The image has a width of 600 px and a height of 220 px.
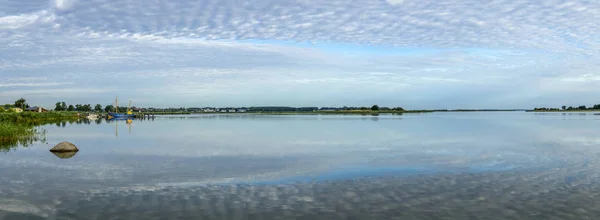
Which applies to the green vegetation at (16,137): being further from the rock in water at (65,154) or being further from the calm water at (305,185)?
the calm water at (305,185)

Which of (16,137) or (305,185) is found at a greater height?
(16,137)

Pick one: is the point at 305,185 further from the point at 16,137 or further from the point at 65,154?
the point at 16,137

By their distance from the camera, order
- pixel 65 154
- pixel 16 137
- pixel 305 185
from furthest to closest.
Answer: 1. pixel 16 137
2. pixel 65 154
3. pixel 305 185

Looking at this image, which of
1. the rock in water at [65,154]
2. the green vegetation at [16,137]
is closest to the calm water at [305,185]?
the rock in water at [65,154]

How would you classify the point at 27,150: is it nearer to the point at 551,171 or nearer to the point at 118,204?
the point at 118,204

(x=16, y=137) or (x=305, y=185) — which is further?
(x=16, y=137)

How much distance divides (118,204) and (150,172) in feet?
18.2

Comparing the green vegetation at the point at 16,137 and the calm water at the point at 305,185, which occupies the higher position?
the green vegetation at the point at 16,137

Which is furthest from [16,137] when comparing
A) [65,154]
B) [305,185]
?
[305,185]

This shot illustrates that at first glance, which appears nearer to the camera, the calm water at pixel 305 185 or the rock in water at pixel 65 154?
the calm water at pixel 305 185

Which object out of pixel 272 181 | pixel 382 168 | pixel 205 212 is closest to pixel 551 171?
pixel 382 168

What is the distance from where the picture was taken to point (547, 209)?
998 centimetres

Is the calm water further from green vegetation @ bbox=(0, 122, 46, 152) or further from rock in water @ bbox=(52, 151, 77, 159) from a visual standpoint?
green vegetation @ bbox=(0, 122, 46, 152)

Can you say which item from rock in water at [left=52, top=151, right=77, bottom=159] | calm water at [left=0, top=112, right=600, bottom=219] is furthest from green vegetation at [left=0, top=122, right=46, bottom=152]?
calm water at [left=0, top=112, right=600, bottom=219]
